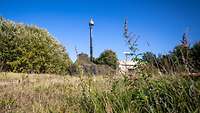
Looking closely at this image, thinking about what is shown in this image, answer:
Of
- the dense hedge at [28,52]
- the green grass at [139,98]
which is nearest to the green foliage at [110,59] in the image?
the green grass at [139,98]

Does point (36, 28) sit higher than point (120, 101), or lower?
Result: higher

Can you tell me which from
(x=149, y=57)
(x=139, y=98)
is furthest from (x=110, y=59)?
(x=139, y=98)

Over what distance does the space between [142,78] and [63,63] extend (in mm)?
24389

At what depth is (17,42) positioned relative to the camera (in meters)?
28.6

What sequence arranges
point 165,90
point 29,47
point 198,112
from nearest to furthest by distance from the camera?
point 198,112
point 165,90
point 29,47

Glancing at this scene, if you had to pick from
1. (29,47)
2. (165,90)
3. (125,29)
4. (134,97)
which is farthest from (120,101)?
(29,47)

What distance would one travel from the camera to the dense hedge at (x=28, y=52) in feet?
89.6

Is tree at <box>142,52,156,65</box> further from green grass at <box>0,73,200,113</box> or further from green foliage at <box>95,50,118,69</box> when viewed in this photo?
green foliage at <box>95,50,118,69</box>

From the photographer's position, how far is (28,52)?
91.5 feet

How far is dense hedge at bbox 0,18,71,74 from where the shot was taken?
27312mm

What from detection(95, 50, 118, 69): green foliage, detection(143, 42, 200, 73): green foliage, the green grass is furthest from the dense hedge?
detection(143, 42, 200, 73): green foliage

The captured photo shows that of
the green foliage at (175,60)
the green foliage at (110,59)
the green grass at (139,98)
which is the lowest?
the green grass at (139,98)

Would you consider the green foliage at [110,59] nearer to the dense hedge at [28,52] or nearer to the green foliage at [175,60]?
the green foliage at [175,60]

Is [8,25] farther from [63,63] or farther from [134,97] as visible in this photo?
[134,97]
